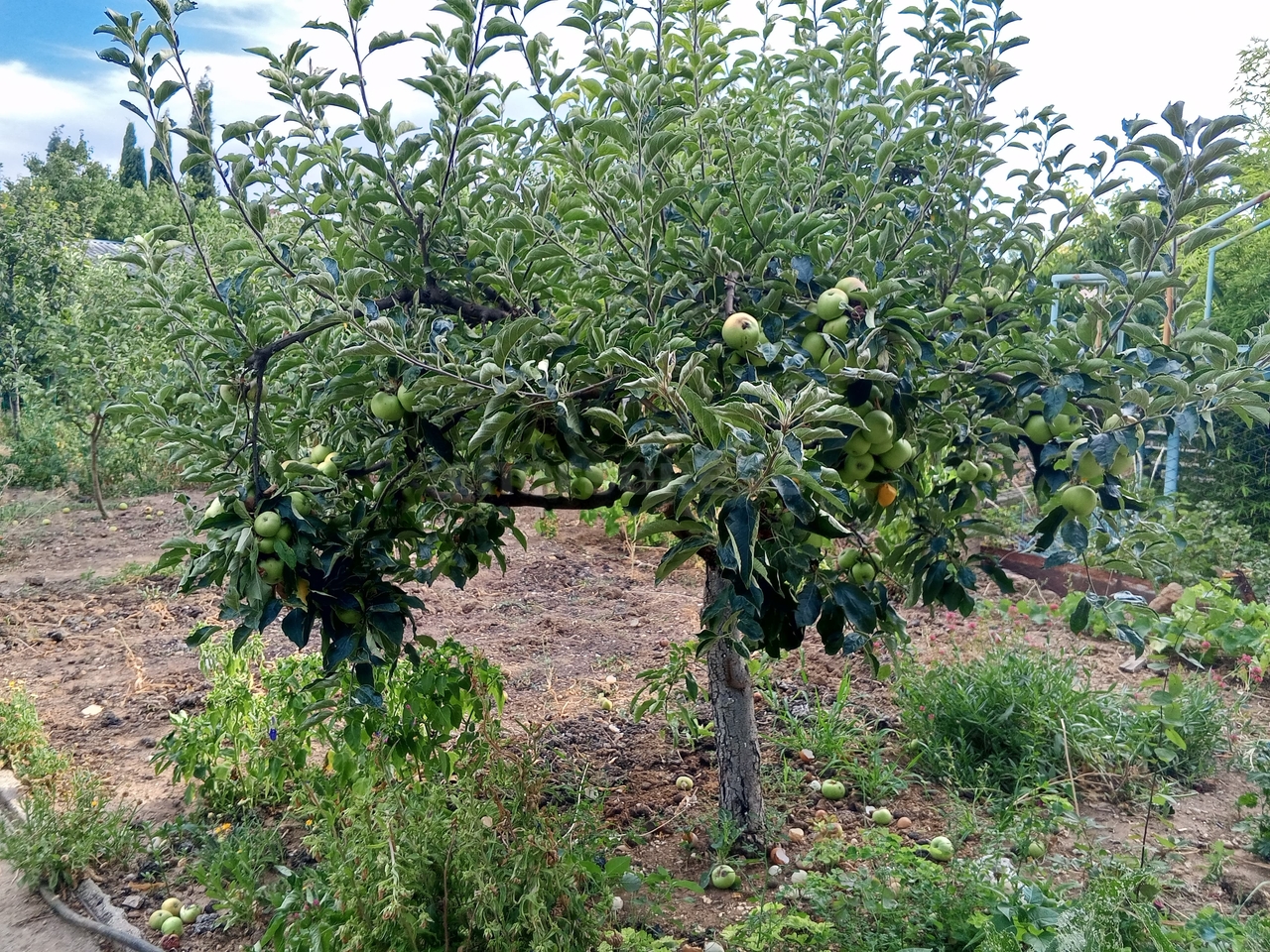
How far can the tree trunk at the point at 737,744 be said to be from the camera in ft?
9.11

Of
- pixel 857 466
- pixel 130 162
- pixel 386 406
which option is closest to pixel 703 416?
pixel 857 466

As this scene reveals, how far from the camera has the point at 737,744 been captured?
2.82 meters

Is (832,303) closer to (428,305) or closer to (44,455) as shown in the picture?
(428,305)

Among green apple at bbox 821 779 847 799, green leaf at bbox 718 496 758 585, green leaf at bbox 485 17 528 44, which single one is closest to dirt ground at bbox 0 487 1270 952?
green apple at bbox 821 779 847 799

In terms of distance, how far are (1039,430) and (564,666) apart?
3.14m

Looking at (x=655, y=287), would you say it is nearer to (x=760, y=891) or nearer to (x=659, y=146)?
(x=659, y=146)

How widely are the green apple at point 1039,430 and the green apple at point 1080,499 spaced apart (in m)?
0.18

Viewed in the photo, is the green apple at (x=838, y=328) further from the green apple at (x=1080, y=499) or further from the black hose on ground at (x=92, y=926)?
the black hose on ground at (x=92, y=926)

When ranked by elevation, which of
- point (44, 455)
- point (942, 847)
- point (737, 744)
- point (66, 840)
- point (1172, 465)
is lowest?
point (66, 840)

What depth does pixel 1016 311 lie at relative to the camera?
7.07ft

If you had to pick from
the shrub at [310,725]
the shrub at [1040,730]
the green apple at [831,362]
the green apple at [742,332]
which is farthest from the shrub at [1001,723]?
the green apple at [742,332]

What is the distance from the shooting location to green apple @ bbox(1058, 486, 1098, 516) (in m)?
1.71

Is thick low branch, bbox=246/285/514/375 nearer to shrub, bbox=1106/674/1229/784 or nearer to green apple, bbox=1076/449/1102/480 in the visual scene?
green apple, bbox=1076/449/1102/480

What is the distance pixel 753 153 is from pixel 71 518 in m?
8.76
